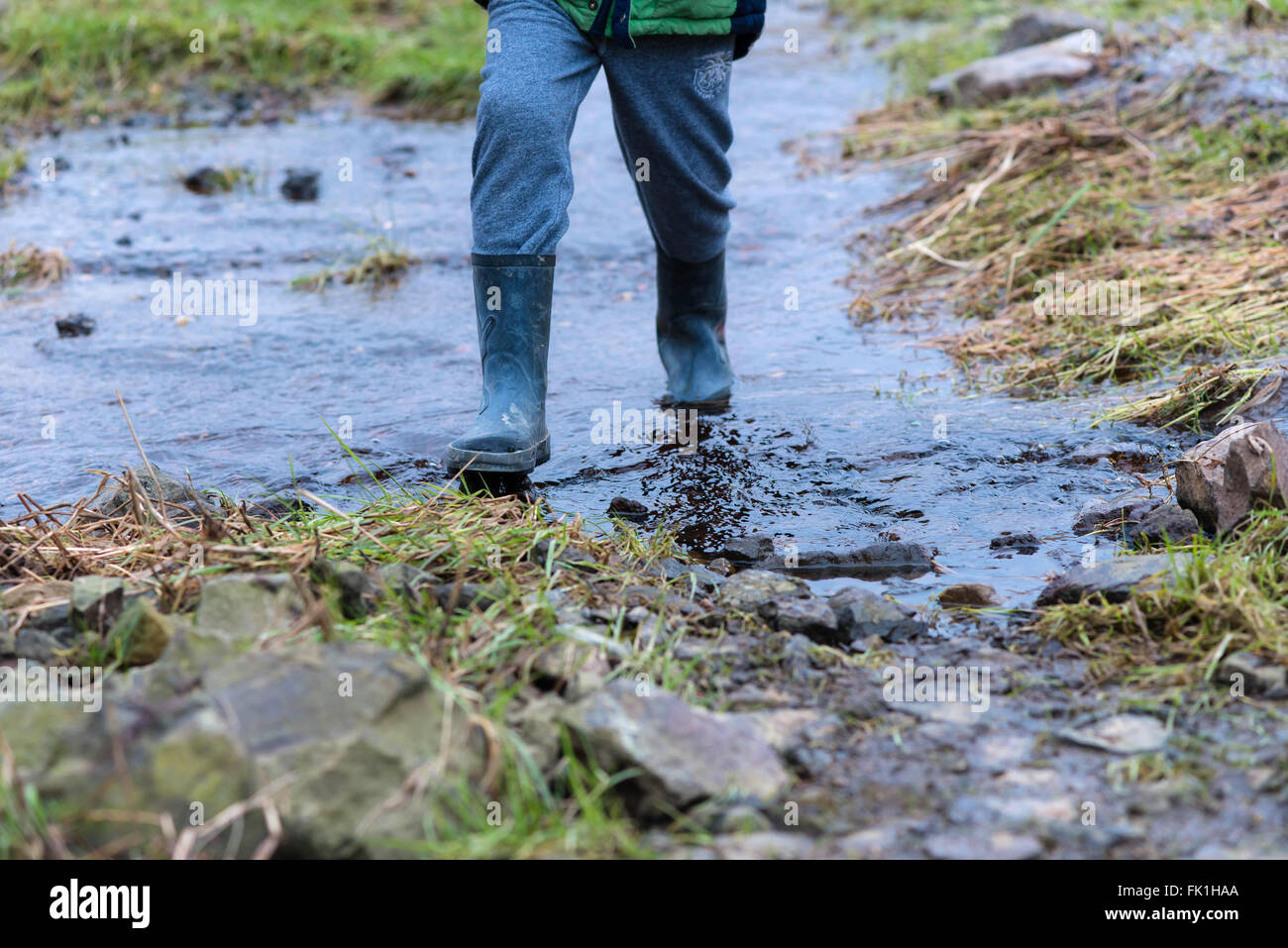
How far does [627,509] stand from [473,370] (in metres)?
1.23

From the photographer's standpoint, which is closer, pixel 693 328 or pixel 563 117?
pixel 563 117

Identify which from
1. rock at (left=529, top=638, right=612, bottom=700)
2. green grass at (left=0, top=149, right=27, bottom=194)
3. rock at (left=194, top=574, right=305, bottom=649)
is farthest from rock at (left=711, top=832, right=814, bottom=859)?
green grass at (left=0, top=149, right=27, bottom=194)

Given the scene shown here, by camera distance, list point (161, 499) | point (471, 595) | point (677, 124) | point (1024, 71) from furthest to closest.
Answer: point (1024, 71)
point (677, 124)
point (161, 499)
point (471, 595)

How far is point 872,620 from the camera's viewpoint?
226 centimetres

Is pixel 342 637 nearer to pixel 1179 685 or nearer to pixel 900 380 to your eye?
pixel 1179 685

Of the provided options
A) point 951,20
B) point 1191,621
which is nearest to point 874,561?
point 1191,621

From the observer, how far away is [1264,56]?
18.3 feet

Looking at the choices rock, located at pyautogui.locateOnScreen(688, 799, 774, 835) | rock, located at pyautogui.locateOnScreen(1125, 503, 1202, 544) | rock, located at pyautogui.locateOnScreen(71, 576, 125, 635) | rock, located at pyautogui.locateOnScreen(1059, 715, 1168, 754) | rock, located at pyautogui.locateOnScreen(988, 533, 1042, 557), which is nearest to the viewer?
rock, located at pyautogui.locateOnScreen(688, 799, 774, 835)

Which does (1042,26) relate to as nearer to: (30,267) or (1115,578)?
(30,267)

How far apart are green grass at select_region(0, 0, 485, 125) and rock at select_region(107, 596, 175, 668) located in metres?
6.03

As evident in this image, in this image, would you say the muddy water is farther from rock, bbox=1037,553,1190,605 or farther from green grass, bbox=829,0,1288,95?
green grass, bbox=829,0,1288,95

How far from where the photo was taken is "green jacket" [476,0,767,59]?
2.92 meters

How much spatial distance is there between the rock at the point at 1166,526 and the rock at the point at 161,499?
6.15 feet

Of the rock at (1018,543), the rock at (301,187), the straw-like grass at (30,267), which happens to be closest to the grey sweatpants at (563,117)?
the rock at (1018,543)
